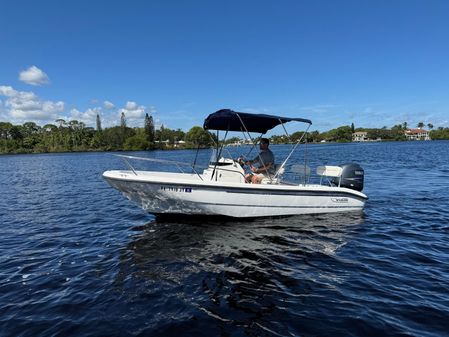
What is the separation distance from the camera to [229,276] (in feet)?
22.7

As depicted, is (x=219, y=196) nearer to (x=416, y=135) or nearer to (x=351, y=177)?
(x=351, y=177)

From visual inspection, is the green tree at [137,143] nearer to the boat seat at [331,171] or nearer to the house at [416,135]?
the boat seat at [331,171]

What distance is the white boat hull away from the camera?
9.74 meters

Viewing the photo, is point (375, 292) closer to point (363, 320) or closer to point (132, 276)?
point (363, 320)

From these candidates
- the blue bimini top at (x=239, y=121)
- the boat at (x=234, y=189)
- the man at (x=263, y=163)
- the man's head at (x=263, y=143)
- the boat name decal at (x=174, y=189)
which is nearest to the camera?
the boat name decal at (x=174, y=189)

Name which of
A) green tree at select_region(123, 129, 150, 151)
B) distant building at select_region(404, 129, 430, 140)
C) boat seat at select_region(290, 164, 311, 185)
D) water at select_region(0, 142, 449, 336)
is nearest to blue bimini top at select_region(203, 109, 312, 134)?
boat seat at select_region(290, 164, 311, 185)

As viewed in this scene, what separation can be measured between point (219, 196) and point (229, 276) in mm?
3468

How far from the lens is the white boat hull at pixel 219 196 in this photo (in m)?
9.74

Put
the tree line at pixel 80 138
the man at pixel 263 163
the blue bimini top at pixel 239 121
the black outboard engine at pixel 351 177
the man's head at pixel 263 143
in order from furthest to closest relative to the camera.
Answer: the tree line at pixel 80 138
the black outboard engine at pixel 351 177
the man's head at pixel 263 143
the man at pixel 263 163
the blue bimini top at pixel 239 121

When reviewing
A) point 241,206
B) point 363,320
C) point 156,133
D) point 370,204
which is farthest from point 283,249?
point 156,133

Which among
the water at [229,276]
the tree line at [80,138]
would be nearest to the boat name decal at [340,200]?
the water at [229,276]

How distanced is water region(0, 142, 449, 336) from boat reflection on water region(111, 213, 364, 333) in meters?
0.03

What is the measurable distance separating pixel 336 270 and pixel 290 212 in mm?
4060

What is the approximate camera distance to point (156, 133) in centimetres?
15725
